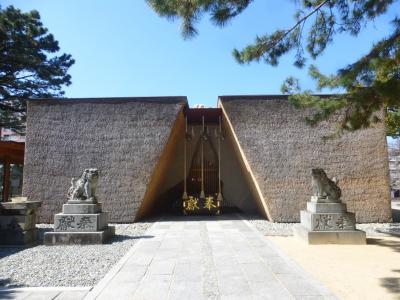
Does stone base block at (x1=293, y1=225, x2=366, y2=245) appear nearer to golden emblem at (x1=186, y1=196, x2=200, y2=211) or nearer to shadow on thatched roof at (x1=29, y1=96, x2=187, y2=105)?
shadow on thatched roof at (x1=29, y1=96, x2=187, y2=105)

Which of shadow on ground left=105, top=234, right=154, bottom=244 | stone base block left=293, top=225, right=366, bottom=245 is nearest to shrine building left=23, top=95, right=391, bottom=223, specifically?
shadow on ground left=105, top=234, right=154, bottom=244

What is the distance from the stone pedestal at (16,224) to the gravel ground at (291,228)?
4.85 metres

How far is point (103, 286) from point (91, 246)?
250 cm

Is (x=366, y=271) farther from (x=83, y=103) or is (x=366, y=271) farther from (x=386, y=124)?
(x=83, y=103)

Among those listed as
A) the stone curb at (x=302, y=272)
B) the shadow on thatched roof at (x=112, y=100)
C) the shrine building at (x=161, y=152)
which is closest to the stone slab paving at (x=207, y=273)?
the stone curb at (x=302, y=272)

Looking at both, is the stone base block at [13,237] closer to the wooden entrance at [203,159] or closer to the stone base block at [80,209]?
the stone base block at [80,209]

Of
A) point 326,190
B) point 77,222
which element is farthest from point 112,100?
point 326,190

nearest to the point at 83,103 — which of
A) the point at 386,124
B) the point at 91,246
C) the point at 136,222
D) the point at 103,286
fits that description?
the point at 136,222

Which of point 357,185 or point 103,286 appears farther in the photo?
point 357,185

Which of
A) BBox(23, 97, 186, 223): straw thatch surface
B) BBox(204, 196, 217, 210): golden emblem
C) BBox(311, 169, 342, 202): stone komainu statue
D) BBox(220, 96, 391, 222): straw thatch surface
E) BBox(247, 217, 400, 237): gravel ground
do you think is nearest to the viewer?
BBox(311, 169, 342, 202): stone komainu statue

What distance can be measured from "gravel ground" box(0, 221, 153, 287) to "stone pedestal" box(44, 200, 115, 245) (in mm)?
188

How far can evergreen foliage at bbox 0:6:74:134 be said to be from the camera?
12.0 m

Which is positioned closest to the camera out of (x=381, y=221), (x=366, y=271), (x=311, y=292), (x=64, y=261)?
(x=311, y=292)

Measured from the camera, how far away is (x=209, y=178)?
12398 mm
